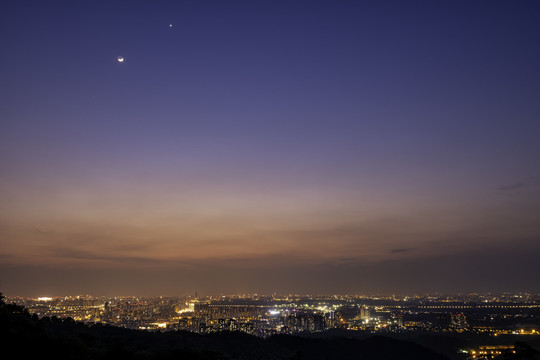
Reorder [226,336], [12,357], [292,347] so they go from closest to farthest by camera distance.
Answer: [12,357] < [226,336] < [292,347]

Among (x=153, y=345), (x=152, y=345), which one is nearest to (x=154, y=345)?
(x=153, y=345)

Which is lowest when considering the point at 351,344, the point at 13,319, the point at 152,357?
the point at 351,344

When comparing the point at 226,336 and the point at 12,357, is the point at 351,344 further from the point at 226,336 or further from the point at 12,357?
the point at 12,357

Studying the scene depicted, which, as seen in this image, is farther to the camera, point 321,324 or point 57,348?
point 321,324

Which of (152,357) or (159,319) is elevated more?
(152,357)

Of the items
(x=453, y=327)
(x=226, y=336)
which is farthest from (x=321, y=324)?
(x=226, y=336)

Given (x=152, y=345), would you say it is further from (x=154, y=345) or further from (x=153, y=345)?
(x=154, y=345)
